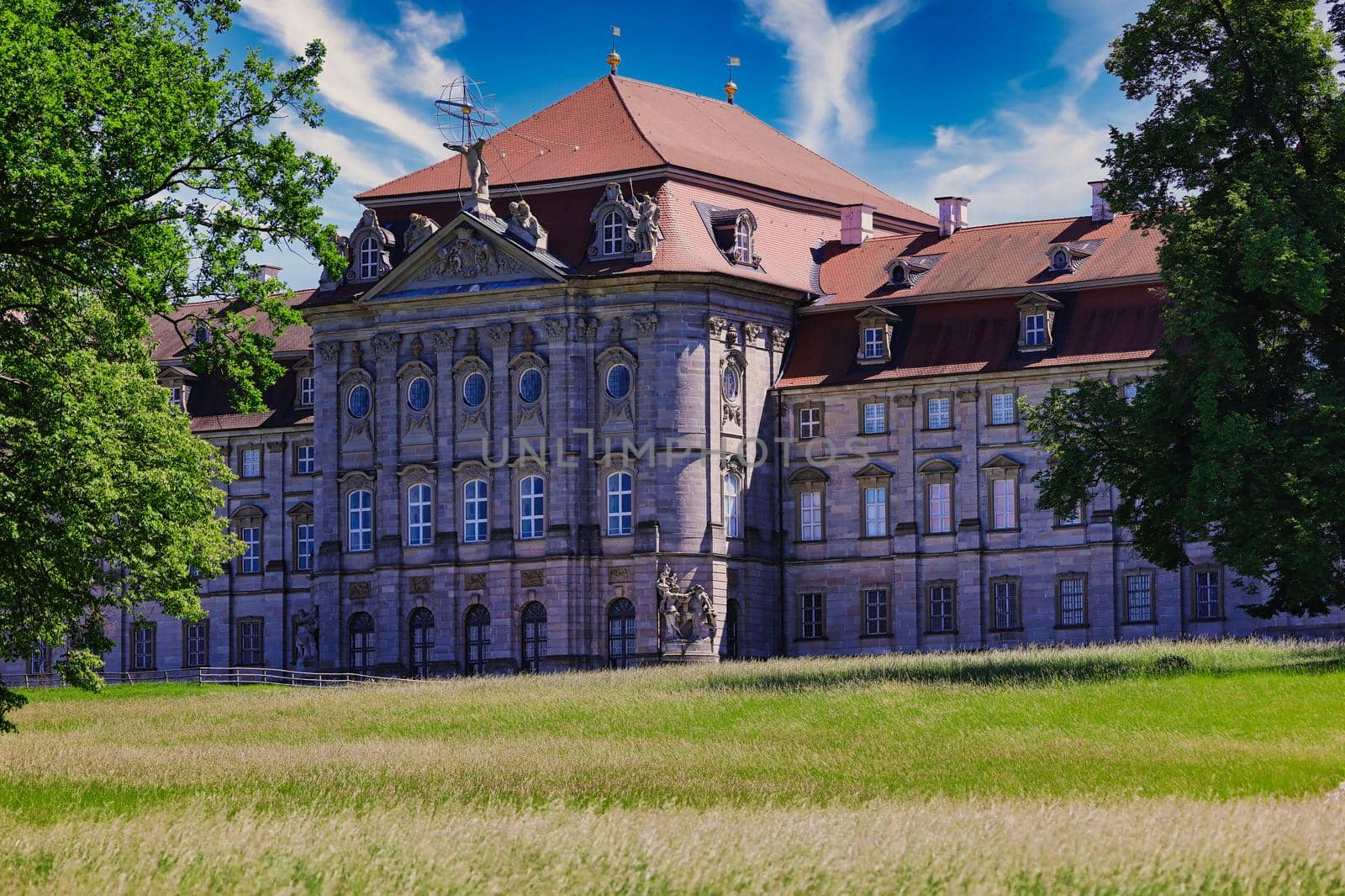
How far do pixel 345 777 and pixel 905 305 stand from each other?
45515 millimetres

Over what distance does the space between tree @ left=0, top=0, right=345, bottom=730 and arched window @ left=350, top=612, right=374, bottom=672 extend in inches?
1545

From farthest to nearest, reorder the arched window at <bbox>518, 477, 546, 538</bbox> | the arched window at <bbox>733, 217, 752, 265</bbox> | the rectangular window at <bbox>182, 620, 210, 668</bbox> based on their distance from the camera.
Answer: the rectangular window at <bbox>182, 620, 210, 668</bbox>, the arched window at <bbox>733, 217, 752, 265</bbox>, the arched window at <bbox>518, 477, 546, 538</bbox>

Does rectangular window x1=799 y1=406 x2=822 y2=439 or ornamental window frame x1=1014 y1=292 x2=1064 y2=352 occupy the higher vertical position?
ornamental window frame x1=1014 y1=292 x2=1064 y2=352

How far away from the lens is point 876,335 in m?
83.1

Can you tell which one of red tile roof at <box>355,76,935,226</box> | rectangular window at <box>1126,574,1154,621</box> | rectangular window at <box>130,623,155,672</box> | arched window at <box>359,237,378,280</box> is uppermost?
red tile roof at <box>355,76,935,226</box>

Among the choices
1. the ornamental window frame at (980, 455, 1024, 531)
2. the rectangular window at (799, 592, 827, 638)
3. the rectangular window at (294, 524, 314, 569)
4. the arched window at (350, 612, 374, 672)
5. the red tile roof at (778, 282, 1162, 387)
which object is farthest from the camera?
the rectangular window at (294, 524, 314, 569)

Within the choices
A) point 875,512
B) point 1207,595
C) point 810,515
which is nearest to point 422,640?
point 810,515

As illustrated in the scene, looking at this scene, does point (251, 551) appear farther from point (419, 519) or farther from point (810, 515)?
point (810, 515)

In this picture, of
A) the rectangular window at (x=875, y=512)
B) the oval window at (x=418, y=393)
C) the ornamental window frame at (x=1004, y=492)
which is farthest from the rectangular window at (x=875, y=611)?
Answer: the oval window at (x=418, y=393)

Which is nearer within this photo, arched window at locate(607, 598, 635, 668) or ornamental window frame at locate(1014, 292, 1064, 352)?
arched window at locate(607, 598, 635, 668)

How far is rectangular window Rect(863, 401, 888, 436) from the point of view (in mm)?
82812

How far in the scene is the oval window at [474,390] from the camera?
83125mm

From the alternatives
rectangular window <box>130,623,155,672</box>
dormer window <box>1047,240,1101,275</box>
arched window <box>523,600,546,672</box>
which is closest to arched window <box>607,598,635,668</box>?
arched window <box>523,600,546,672</box>

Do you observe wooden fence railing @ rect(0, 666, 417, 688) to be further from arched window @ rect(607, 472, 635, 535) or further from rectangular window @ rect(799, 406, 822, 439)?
rectangular window @ rect(799, 406, 822, 439)
